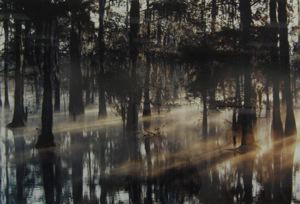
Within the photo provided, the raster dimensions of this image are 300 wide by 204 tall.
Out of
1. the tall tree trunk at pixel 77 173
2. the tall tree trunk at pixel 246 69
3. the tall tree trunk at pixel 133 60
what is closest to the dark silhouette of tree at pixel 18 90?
the tall tree trunk at pixel 133 60

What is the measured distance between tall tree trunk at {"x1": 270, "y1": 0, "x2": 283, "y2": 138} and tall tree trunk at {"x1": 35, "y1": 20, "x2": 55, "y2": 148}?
10.2 metres

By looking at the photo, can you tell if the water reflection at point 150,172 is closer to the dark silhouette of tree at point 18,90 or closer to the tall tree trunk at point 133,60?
the tall tree trunk at point 133,60

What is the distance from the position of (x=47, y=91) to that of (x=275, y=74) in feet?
36.4

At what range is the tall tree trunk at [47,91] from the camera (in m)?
23.9

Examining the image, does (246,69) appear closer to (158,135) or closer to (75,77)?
(158,135)

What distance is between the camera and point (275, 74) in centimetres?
2727

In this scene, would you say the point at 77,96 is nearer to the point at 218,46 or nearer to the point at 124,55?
the point at 124,55

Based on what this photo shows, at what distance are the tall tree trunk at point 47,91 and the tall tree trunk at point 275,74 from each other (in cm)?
1025

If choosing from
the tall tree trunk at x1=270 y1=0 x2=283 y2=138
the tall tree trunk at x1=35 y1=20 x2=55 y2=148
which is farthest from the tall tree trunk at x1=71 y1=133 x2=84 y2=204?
the tall tree trunk at x1=270 y1=0 x2=283 y2=138

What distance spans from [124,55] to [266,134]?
1133cm

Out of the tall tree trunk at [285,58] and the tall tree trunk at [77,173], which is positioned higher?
the tall tree trunk at [285,58]

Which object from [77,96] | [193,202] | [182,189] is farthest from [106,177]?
[77,96]

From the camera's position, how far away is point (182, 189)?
14461 mm

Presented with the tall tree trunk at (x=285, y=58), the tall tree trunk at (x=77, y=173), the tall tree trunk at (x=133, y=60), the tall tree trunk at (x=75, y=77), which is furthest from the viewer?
the tall tree trunk at (x=75, y=77)
